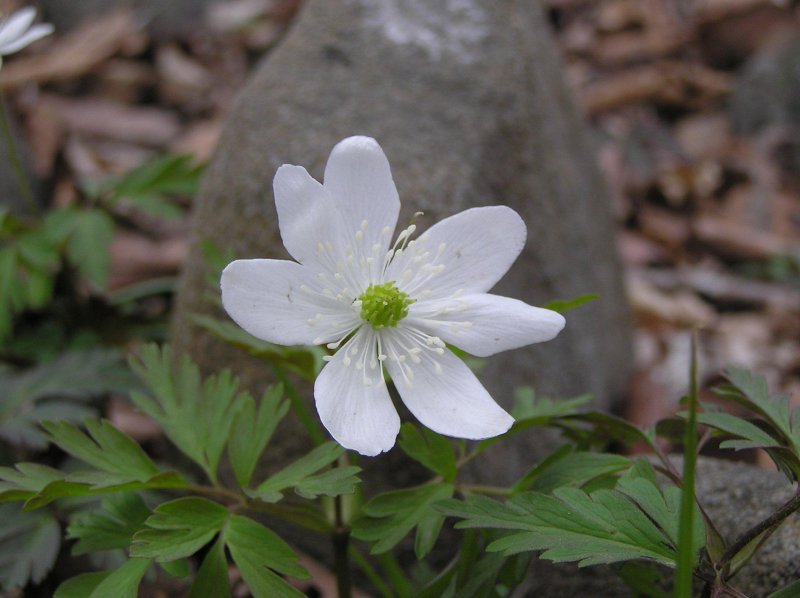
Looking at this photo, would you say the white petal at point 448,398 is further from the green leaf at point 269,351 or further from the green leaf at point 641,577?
the green leaf at point 641,577

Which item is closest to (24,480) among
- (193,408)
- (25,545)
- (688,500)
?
(193,408)

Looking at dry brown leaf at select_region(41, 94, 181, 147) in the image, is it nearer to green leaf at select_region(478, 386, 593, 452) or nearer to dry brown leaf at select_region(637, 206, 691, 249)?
dry brown leaf at select_region(637, 206, 691, 249)

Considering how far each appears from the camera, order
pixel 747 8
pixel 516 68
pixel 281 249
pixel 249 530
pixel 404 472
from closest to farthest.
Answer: pixel 249 530
pixel 404 472
pixel 281 249
pixel 516 68
pixel 747 8

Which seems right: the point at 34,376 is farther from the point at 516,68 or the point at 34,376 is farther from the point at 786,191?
the point at 786,191

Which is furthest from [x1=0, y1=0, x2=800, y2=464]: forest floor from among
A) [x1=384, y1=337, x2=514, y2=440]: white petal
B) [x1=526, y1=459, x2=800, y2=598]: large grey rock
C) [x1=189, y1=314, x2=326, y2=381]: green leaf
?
[x1=384, y1=337, x2=514, y2=440]: white petal

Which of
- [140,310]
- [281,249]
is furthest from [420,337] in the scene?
[140,310]

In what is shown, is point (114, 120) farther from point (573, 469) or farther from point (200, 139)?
point (573, 469)
